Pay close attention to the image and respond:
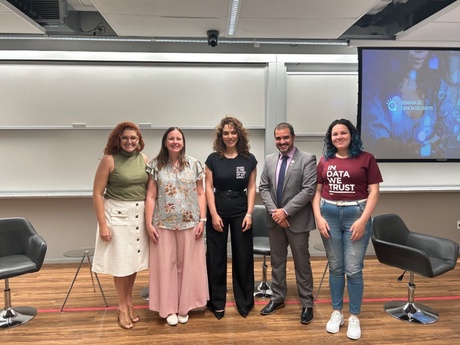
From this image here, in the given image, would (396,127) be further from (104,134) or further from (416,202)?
(104,134)

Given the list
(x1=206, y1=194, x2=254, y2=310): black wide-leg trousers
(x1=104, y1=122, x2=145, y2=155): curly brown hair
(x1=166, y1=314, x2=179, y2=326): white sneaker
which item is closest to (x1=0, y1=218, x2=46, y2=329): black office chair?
(x1=104, y1=122, x2=145, y2=155): curly brown hair

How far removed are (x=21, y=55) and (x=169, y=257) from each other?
3053 millimetres

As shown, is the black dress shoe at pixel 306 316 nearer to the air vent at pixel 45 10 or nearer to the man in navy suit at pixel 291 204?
the man in navy suit at pixel 291 204

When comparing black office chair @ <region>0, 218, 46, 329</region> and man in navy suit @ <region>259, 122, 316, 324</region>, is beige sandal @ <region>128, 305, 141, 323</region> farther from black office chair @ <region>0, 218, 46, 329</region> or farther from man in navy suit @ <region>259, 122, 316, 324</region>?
man in navy suit @ <region>259, 122, 316, 324</region>

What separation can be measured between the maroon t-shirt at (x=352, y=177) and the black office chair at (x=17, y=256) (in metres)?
2.40

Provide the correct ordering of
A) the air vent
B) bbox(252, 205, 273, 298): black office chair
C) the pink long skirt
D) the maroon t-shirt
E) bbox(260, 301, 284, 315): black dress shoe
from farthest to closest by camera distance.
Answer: the air vent < bbox(252, 205, 273, 298): black office chair < bbox(260, 301, 284, 315): black dress shoe < the pink long skirt < the maroon t-shirt

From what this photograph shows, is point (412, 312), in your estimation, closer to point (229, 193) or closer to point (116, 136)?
point (229, 193)

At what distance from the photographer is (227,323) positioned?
293 centimetres

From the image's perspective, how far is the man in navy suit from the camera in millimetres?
2834

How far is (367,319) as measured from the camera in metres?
3.00

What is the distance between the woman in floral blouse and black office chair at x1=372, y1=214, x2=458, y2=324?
5.08 ft

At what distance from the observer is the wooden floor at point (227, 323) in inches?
106

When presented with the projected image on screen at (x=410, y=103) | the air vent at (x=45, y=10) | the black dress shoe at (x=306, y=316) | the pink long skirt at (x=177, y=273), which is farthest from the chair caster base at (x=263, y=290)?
the air vent at (x=45, y=10)

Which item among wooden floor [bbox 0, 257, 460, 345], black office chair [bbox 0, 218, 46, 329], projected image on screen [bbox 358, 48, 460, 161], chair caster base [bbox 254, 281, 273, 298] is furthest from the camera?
projected image on screen [bbox 358, 48, 460, 161]
